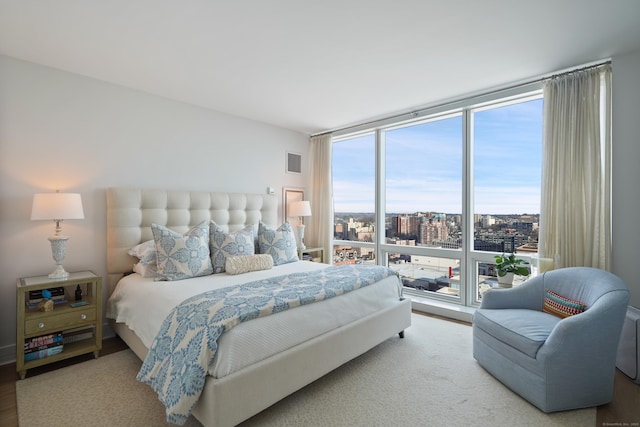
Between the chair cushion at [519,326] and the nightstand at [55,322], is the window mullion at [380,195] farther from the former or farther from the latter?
the nightstand at [55,322]

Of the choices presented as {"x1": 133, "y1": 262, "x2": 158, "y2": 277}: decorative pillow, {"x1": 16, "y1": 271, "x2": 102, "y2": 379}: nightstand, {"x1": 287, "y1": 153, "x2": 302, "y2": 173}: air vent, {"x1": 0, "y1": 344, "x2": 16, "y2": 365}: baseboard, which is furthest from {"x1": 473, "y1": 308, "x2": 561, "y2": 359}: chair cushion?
{"x1": 0, "y1": 344, "x2": 16, "y2": 365}: baseboard

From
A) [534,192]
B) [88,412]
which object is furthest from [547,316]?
[88,412]

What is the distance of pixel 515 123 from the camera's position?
354 cm

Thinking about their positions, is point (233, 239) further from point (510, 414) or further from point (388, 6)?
point (510, 414)

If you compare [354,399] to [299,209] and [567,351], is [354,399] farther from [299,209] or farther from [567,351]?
[299,209]

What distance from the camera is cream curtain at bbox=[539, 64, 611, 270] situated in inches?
107

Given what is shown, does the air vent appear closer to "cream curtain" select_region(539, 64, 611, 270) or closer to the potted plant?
the potted plant

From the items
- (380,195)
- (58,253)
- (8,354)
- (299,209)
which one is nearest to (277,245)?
(299,209)

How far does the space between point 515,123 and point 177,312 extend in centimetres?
391

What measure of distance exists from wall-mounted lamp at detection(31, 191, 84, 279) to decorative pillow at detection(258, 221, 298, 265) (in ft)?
5.90

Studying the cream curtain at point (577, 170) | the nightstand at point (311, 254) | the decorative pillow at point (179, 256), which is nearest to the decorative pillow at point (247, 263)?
the decorative pillow at point (179, 256)

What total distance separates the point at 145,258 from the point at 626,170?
174 inches

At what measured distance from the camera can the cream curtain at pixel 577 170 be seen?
2727mm

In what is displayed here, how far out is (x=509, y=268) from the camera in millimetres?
3330
